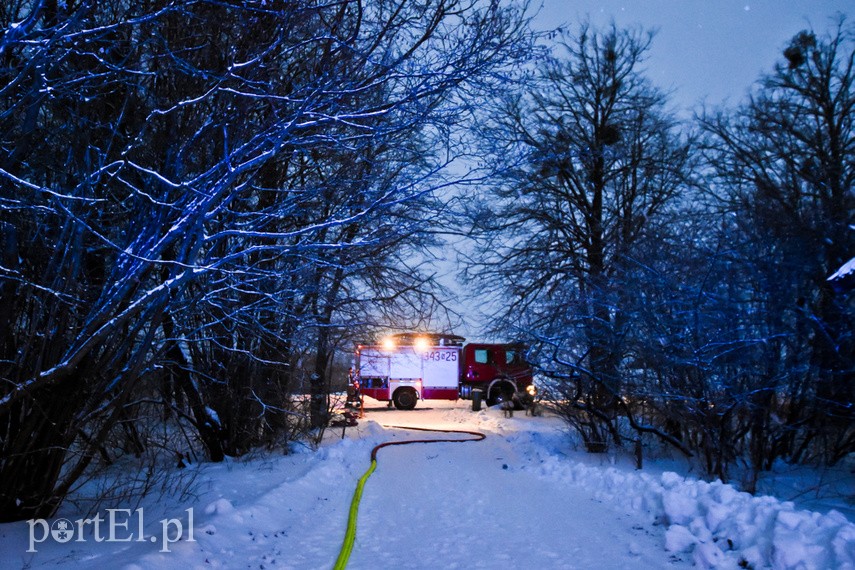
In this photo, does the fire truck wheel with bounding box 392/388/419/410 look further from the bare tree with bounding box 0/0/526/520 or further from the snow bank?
the bare tree with bounding box 0/0/526/520

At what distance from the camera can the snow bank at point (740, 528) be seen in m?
4.79

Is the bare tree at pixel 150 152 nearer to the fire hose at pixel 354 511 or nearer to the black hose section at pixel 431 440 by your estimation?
the fire hose at pixel 354 511

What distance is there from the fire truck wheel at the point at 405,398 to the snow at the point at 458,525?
A: 19681 millimetres

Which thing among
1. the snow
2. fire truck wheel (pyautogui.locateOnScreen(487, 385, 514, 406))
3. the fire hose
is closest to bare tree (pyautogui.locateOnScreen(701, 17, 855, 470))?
the snow

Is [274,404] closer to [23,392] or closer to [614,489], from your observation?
[614,489]

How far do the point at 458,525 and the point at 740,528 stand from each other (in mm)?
2838

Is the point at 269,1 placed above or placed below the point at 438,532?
above

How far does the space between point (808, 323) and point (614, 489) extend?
363cm

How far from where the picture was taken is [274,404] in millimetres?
12117

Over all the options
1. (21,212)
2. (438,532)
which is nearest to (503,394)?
(438,532)

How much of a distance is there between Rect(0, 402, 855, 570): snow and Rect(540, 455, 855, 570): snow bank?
0.04 feet

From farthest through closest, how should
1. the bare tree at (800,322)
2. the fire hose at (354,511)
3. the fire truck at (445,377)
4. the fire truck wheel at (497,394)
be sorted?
1. the fire truck wheel at (497,394)
2. the fire truck at (445,377)
3. the bare tree at (800,322)
4. the fire hose at (354,511)

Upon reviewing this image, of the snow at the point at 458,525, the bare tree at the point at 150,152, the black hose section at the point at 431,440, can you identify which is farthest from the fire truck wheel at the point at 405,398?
the bare tree at the point at 150,152

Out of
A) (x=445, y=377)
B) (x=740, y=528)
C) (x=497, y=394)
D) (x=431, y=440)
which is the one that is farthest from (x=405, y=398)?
(x=740, y=528)
